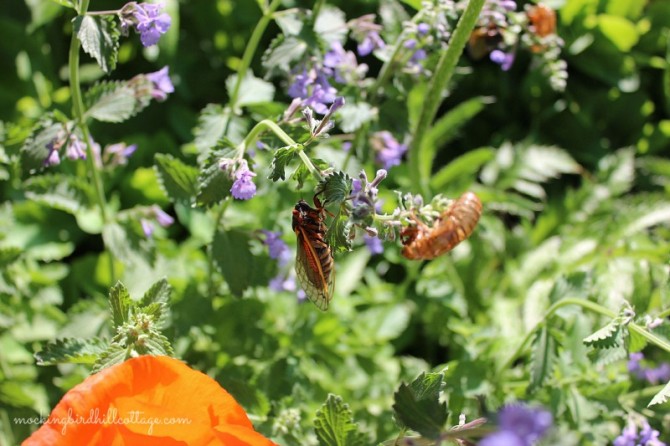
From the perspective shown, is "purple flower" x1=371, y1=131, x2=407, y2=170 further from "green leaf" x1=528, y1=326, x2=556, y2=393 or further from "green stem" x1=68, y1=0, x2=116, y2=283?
"green stem" x1=68, y1=0, x2=116, y2=283

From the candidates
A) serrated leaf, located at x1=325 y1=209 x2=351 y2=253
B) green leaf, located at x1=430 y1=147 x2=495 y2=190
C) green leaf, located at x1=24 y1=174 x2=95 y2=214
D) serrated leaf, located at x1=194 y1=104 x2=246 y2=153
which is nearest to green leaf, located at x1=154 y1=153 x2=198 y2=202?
serrated leaf, located at x1=194 y1=104 x2=246 y2=153

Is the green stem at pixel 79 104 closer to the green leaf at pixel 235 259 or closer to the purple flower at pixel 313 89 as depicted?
the green leaf at pixel 235 259

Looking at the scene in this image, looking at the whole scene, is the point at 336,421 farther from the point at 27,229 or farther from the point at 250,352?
the point at 27,229

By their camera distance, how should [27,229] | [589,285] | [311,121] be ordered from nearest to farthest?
[311,121] → [589,285] → [27,229]

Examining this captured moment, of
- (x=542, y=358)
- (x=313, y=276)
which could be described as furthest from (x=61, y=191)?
(x=542, y=358)

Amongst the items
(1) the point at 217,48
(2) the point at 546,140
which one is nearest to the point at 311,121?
(1) the point at 217,48

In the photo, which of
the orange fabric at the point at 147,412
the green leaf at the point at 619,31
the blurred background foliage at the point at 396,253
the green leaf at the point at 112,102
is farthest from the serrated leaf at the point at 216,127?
the green leaf at the point at 619,31

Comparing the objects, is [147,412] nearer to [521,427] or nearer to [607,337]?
[521,427]
